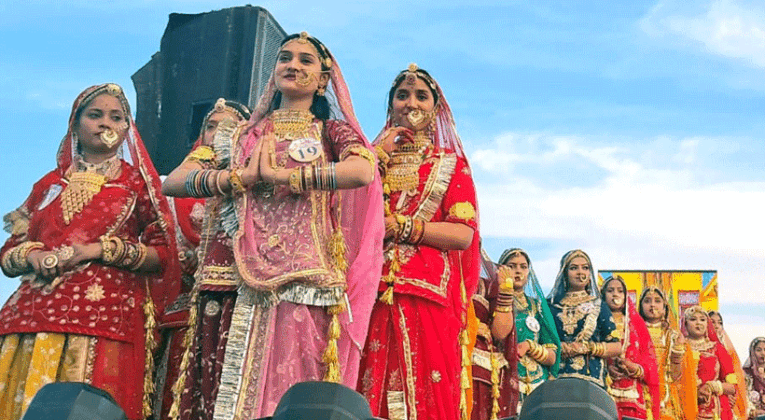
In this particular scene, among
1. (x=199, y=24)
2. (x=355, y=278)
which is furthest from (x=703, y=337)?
(x=355, y=278)

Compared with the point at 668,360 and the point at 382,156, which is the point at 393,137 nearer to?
the point at 382,156

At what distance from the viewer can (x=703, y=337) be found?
12328 mm

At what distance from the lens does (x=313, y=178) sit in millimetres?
4293

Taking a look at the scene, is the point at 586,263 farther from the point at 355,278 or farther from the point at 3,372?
the point at 3,372

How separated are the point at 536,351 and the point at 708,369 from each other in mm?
5597

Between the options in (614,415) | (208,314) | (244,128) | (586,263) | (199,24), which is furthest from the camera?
(586,263)

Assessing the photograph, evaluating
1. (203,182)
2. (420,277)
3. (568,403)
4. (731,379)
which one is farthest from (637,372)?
(568,403)

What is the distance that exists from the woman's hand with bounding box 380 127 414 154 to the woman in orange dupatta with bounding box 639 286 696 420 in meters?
5.53

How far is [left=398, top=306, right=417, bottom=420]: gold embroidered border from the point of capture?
15.8 ft

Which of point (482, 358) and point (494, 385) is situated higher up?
point (482, 358)

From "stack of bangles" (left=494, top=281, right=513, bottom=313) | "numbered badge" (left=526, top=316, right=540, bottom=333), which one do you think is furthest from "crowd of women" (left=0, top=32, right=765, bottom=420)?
"numbered badge" (left=526, top=316, right=540, bottom=333)

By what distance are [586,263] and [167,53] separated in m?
3.78

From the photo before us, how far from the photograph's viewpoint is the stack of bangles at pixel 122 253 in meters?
4.73

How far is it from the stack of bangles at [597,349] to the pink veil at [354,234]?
4.03m
